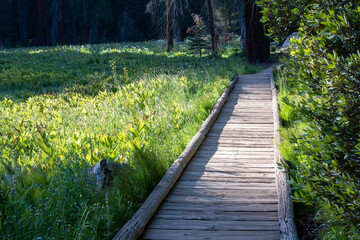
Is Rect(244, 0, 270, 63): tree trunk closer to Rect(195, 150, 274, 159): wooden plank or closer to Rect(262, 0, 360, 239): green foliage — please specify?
Rect(195, 150, 274, 159): wooden plank

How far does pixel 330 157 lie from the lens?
3.70 m

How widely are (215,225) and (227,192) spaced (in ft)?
3.05

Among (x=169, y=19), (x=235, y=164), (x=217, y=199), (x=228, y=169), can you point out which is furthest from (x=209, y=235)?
(x=169, y=19)

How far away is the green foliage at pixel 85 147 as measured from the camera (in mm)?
4121

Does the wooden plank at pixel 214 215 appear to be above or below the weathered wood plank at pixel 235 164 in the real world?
below

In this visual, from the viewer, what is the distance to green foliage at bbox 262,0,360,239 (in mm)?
3363

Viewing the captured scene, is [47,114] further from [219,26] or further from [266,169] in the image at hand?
[219,26]

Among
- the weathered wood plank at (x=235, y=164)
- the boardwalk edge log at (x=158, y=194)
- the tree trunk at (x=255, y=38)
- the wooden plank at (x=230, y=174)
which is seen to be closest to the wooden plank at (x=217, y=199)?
the boardwalk edge log at (x=158, y=194)

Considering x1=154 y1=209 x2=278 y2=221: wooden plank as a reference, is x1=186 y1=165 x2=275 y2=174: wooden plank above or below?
above

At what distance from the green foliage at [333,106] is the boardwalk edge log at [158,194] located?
1651 mm

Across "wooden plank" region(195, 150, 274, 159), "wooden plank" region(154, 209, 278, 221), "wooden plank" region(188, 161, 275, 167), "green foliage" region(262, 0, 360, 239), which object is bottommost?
"wooden plank" region(154, 209, 278, 221)

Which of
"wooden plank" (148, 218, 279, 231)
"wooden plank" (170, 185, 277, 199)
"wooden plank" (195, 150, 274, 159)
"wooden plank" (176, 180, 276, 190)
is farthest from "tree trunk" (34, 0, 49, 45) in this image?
"wooden plank" (148, 218, 279, 231)

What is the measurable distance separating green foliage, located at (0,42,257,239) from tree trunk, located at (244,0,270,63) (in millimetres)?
913

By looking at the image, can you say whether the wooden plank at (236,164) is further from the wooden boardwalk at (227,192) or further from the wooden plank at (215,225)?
the wooden plank at (215,225)
